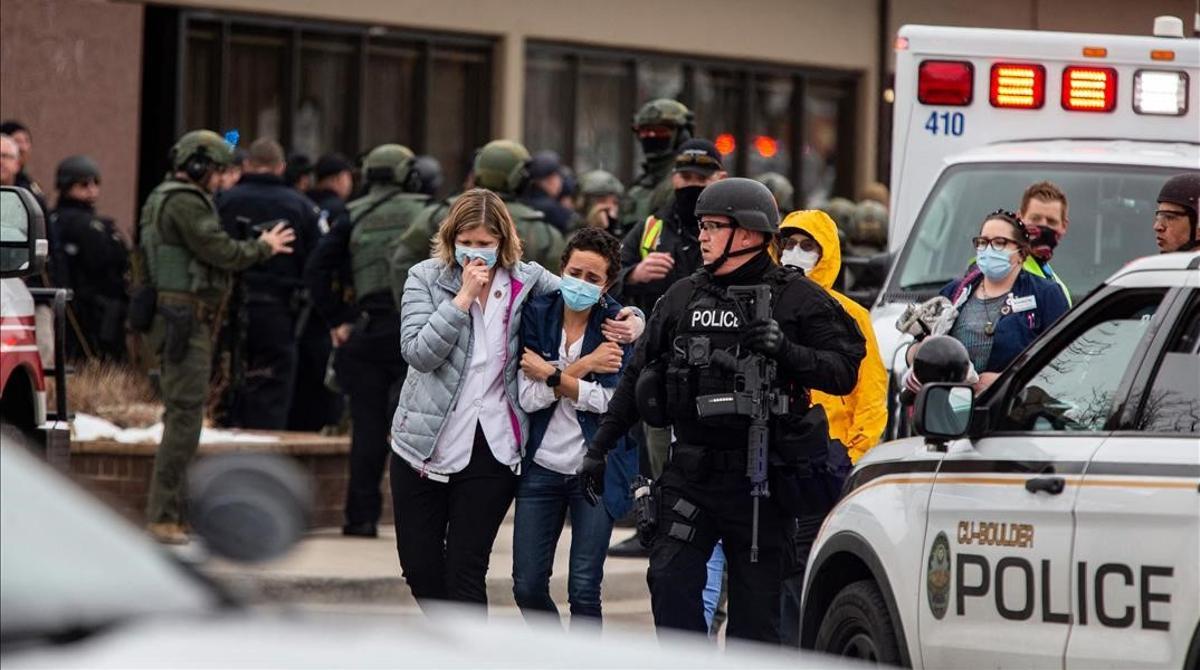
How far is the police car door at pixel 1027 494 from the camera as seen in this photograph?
596cm

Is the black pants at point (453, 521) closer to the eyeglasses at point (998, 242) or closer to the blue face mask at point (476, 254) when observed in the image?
the blue face mask at point (476, 254)

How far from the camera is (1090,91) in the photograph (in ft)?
39.8

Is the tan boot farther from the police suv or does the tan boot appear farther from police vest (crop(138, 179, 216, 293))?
the police suv

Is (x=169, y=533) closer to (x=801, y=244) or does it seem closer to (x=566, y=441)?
(x=566, y=441)

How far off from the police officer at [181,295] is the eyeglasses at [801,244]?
4.05m

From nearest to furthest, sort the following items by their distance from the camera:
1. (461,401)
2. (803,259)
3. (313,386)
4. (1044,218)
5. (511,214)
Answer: (461,401) < (803,259) < (1044,218) < (511,214) < (313,386)

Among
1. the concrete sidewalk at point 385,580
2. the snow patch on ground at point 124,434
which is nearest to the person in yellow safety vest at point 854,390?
the concrete sidewalk at point 385,580

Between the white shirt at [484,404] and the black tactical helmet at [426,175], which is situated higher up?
the black tactical helmet at [426,175]

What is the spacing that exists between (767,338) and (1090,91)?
5.30 metres

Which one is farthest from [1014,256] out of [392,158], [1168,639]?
[392,158]

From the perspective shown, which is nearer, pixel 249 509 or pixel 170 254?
pixel 249 509

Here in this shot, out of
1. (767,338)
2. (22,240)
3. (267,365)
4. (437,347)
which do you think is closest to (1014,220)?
(767,338)

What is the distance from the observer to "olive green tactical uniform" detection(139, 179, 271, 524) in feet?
39.3

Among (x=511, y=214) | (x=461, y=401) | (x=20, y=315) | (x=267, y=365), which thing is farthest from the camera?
(x=267, y=365)
